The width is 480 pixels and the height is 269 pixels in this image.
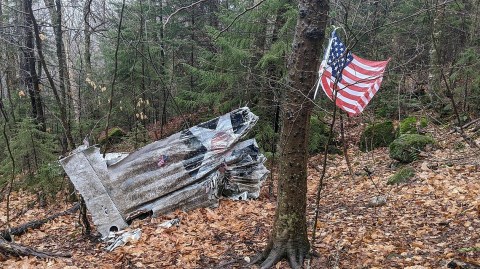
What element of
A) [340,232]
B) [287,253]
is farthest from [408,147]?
[287,253]

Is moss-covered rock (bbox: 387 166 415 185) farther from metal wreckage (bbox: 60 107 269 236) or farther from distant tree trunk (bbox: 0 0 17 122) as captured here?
distant tree trunk (bbox: 0 0 17 122)

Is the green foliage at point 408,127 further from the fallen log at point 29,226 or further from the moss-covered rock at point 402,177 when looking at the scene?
the fallen log at point 29,226

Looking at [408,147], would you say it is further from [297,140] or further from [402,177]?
[297,140]

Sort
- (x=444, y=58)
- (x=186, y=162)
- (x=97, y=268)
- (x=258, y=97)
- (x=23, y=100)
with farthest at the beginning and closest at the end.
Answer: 1. (x=444, y=58)
2. (x=23, y=100)
3. (x=258, y=97)
4. (x=186, y=162)
5. (x=97, y=268)

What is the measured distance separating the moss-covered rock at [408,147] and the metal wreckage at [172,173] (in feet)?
10.6

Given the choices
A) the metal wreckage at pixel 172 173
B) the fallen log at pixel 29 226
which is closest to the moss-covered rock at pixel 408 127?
the metal wreckage at pixel 172 173

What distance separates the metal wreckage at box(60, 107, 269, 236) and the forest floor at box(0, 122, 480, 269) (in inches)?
11.5

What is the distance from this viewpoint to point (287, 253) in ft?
13.9

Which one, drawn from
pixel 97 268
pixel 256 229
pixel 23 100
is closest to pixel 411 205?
pixel 256 229

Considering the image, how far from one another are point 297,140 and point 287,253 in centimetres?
124

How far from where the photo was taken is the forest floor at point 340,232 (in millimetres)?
4355

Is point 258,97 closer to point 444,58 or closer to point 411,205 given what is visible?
point 411,205

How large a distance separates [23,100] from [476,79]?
13639 mm

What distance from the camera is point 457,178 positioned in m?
6.81
